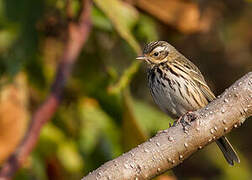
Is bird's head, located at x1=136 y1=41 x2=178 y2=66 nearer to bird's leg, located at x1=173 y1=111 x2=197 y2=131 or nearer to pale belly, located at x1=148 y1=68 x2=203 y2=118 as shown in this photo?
pale belly, located at x1=148 y1=68 x2=203 y2=118

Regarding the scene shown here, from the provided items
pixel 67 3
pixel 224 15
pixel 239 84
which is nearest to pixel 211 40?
pixel 224 15

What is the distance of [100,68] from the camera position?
7.69m

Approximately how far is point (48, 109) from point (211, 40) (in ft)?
10.6

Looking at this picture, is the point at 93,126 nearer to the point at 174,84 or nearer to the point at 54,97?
the point at 54,97

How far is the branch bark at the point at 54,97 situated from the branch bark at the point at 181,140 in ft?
7.14

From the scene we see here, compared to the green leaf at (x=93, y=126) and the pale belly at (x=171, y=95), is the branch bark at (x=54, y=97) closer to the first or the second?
the pale belly at (x=171, y=95)

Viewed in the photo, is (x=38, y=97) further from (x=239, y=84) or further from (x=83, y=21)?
(x=239, y=84)

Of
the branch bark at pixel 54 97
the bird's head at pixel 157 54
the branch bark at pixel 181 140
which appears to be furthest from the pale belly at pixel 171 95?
the branch bark at pixel 181 140

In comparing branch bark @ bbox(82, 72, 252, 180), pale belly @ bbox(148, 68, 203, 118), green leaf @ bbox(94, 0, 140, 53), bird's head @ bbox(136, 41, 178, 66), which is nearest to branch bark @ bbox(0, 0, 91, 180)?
green leaf @ bbox(94, 0, 140, 53)

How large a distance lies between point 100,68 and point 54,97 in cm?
181

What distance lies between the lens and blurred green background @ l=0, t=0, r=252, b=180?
262 inches

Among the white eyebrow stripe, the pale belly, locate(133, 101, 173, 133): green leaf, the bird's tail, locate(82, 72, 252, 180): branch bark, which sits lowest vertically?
locate(82, 72, 252, 180): branch bark

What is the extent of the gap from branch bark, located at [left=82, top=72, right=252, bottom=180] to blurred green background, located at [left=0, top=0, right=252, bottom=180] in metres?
2.17

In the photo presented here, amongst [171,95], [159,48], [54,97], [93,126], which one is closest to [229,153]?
[171,95]
